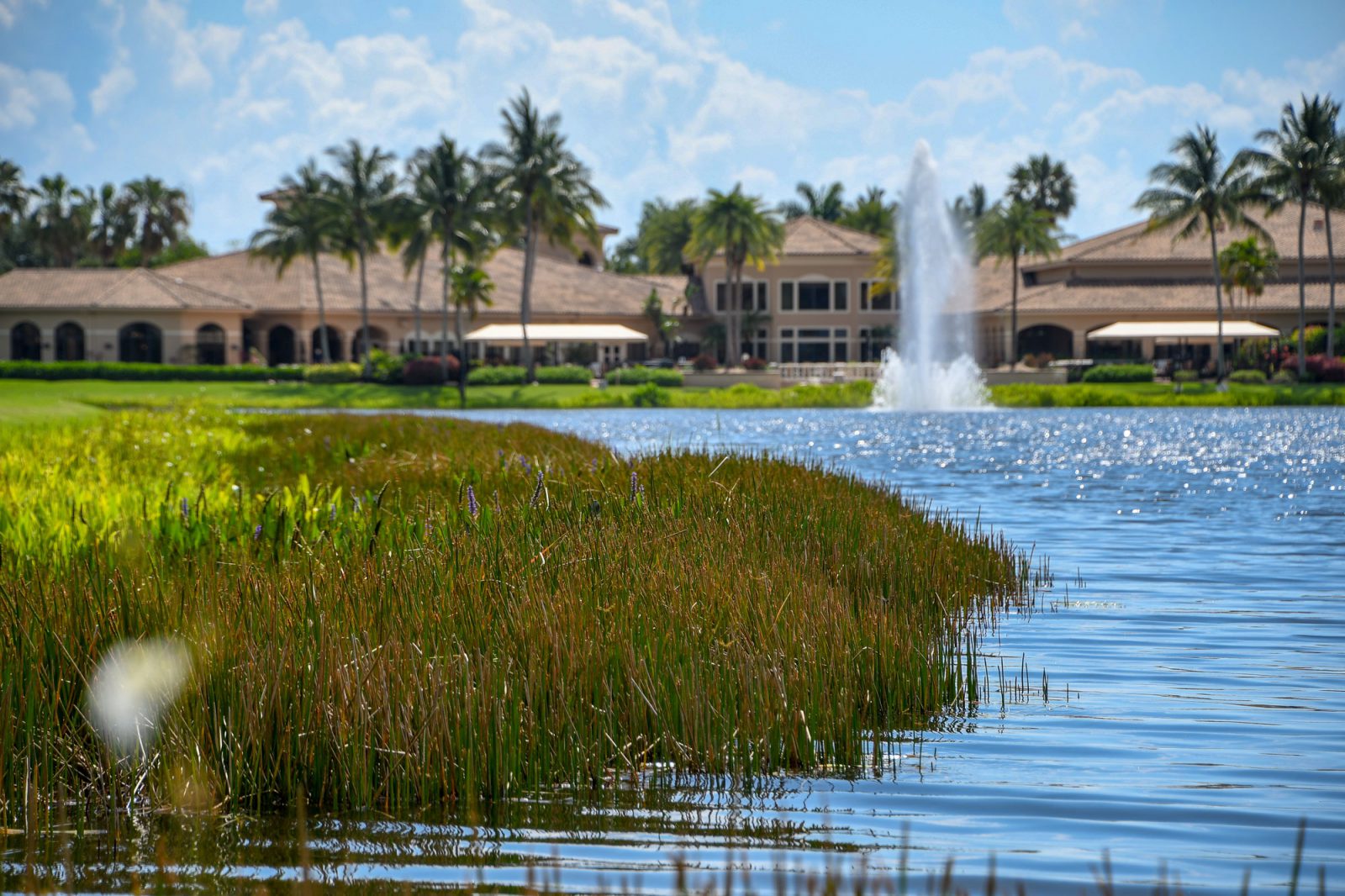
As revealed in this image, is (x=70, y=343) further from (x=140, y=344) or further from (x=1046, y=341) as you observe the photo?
(x=1046, y=341)

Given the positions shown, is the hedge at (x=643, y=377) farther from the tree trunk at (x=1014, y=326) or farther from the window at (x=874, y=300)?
the window at (x=874, y=300)

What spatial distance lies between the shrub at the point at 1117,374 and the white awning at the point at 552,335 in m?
20.7

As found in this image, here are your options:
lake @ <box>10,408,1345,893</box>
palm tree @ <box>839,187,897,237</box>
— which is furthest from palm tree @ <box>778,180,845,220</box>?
lake @ <box>10,408,1345,893</box>

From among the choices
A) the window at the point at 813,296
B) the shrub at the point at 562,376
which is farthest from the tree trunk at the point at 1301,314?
the shrub at the point at 562,376

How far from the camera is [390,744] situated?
504 cm

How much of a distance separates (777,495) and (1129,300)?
6110 centimetres

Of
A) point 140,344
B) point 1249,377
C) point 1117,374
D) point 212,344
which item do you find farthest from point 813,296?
Result: point 140,344

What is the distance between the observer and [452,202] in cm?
6500

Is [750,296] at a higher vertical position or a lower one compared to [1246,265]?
lower

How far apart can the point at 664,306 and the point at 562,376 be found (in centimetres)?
1578

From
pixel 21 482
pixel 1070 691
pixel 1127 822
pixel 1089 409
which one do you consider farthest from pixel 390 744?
pixel 1089 409

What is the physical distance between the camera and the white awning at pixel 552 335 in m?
67.5

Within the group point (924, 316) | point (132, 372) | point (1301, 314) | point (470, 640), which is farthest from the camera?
point (132, 372)

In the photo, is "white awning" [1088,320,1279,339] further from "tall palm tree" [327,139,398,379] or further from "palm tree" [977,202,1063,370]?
"tall palm tree" [327,139,398,379]
